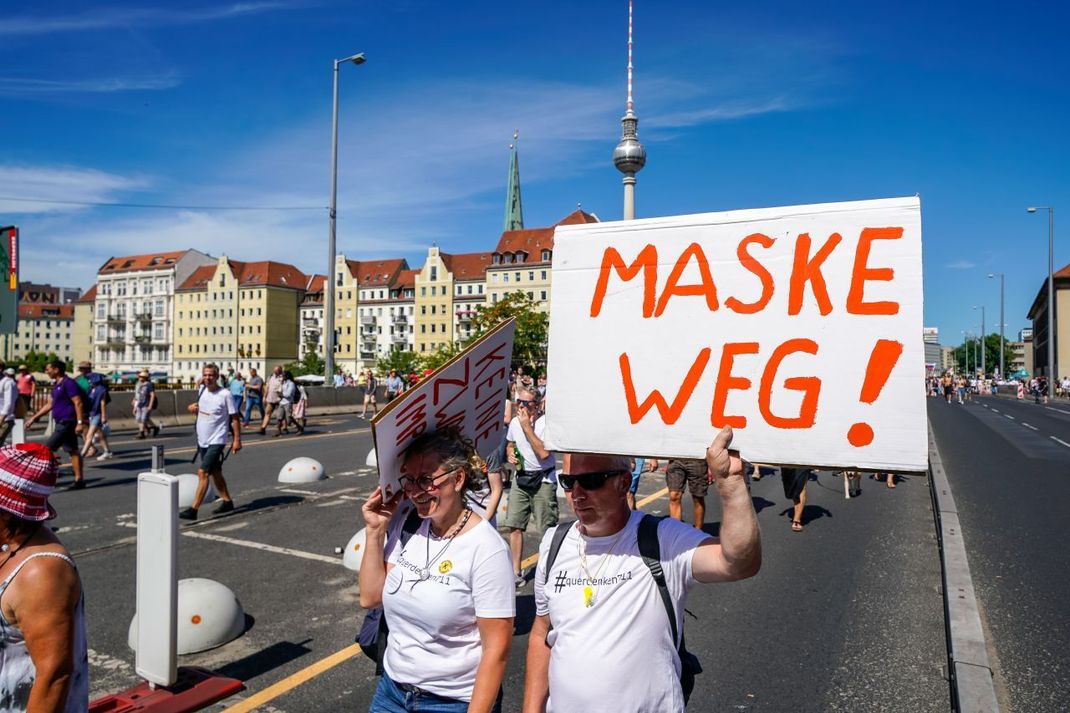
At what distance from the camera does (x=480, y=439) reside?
3182 millimetres

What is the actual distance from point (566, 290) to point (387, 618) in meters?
1.40

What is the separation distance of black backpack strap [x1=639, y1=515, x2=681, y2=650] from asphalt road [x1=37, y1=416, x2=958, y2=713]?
6.2 inches

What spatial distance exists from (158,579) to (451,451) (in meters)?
2.47

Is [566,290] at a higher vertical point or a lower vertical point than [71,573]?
higher

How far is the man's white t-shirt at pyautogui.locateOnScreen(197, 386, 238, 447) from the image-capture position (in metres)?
9.23

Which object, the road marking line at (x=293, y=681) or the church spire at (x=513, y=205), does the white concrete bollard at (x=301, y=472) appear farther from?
the church spire at (x=513, y=205)

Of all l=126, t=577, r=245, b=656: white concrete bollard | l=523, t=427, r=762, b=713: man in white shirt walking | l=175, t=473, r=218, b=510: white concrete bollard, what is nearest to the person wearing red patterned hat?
l=523, t=427, r=762, b=713: man in white shirt walking

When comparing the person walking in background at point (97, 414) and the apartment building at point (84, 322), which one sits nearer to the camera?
the person walking in background at point (97, 414)

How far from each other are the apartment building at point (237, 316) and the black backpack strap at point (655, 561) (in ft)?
385

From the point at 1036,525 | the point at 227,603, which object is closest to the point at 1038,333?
the point at 1036,525

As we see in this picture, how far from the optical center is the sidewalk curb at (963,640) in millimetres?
4238

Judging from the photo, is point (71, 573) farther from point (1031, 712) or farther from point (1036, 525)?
point (1036, 525)

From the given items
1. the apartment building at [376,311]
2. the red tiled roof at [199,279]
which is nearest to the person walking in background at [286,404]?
the apartment building at [376,311]

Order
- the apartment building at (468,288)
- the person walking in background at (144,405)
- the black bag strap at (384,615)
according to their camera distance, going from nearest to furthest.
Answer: the black bag strap at (384,615)
the person walking in background at (144,405)
the apartment building at (468,288)
